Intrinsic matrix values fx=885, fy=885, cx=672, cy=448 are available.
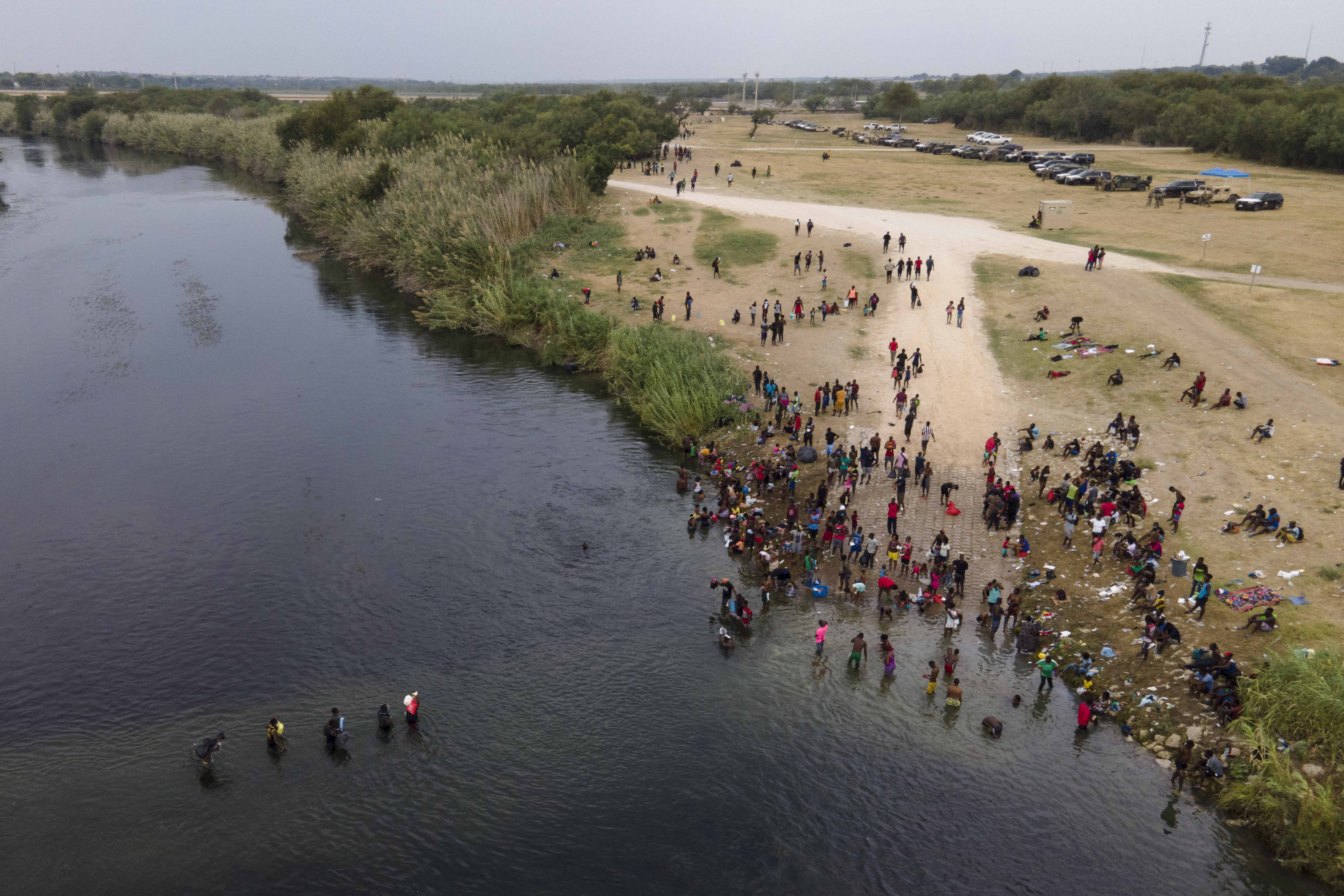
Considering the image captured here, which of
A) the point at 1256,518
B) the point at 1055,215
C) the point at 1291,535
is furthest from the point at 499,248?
the point at 1291,535

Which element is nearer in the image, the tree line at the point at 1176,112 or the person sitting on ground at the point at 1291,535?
the person sitting on ground at the point at 1291,535

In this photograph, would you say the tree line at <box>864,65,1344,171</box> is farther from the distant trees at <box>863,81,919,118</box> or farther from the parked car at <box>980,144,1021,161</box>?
the parked car at <box>980,144,1021,161</box>

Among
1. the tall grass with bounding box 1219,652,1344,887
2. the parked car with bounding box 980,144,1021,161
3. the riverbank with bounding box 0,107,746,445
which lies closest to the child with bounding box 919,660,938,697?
the tall grass with bounding box 1219,652,1344,887

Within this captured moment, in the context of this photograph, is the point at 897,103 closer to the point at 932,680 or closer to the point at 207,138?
the point at 207,138

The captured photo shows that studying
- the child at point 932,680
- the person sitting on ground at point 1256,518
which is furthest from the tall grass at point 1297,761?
the child at point 932,680

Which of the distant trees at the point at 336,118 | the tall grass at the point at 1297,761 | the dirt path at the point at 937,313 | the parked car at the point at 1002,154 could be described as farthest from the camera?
the parked car at the point at 1002,154

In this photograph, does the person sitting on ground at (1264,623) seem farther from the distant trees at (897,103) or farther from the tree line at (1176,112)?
the distant trees at (897,103)

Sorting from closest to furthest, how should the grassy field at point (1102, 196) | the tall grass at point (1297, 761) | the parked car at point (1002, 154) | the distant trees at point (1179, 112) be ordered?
1. the tall grass at point (1297, 761)
2. the grassy field at point (1102, 196)
3. the distant trees at point (1179, 112)
4. the parked car at point (1002, 154)
